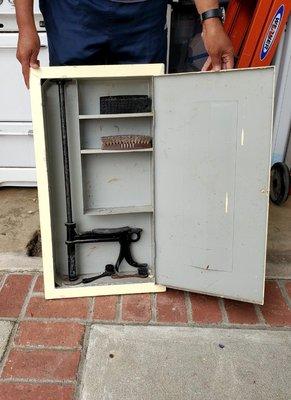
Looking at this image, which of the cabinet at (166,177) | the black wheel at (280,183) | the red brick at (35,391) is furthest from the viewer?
the black wheel at (280,183)

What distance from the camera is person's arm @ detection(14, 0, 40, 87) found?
1.59 metres

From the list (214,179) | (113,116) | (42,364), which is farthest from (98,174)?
(42,364)

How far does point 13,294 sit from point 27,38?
1.06m

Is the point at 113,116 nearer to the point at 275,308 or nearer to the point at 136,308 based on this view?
the point at 136,308

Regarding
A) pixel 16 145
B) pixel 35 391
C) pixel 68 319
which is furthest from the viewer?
pixel 16 145

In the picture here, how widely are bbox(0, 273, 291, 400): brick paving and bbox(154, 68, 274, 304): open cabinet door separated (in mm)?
116

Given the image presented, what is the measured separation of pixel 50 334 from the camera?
5.35 ft

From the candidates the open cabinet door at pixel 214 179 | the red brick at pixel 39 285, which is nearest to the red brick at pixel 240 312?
the open cabinet door at pixel 214 179

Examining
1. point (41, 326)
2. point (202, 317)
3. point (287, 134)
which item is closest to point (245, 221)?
point (202, 317)

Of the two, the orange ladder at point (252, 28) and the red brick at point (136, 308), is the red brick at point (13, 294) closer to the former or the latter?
the red brick at point (136, 308)

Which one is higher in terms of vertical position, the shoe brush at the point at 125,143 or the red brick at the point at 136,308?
Result: the shoe brush at the point at 125,143

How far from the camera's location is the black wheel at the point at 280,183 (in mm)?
2602

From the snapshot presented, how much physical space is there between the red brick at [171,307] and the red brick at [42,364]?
1.27 feet

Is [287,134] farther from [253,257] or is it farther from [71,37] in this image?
[71,37]
